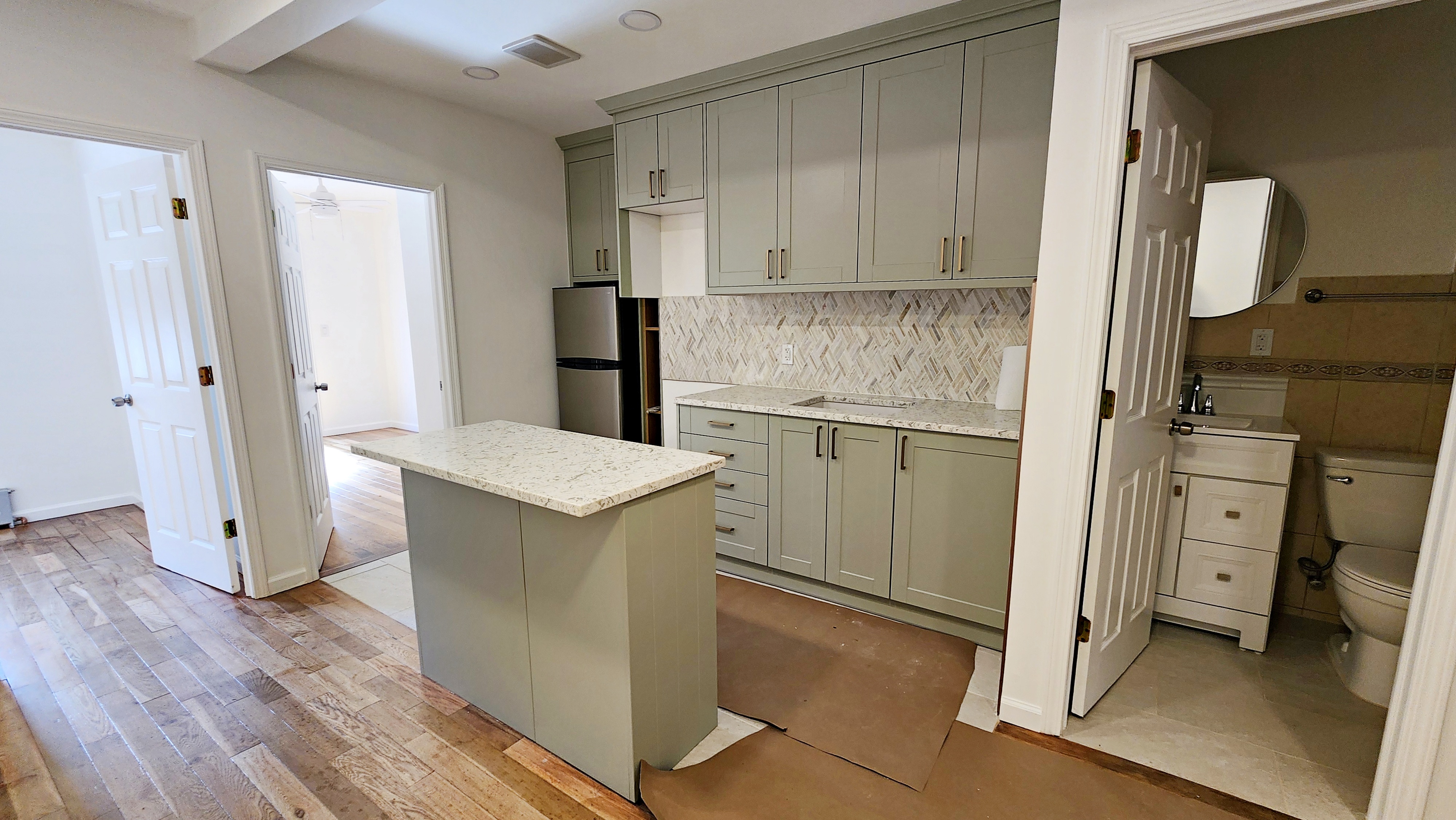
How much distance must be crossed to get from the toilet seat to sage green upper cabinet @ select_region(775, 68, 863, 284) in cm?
204

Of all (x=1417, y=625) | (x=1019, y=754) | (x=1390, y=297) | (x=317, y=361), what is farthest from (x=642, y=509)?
(x=317, y=361)

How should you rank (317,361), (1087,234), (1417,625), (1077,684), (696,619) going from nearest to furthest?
(1417,625) < (1087,234) < (696,619) < (1077,684) < (317,361)

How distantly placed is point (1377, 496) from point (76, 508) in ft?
22.9

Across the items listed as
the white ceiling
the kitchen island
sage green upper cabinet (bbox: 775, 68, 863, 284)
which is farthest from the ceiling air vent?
the kitchen island

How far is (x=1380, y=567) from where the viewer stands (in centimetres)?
201

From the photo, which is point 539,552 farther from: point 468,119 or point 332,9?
Answer: point 468,119

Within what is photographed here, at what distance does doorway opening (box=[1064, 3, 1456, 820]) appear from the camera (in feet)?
6.16

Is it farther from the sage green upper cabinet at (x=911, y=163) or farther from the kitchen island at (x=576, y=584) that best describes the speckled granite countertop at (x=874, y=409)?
the kitchen island at (x=576, y=584)

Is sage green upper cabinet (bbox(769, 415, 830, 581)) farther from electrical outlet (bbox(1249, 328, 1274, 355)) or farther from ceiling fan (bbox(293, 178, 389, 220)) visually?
ceiling fan (bbox(293, 178, 389, 220))

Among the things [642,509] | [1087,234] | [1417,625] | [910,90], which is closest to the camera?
[1417,625]

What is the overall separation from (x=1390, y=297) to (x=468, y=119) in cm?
439

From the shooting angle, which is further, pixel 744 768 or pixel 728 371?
pixel 728 371

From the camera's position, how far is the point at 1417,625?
4.68 ft

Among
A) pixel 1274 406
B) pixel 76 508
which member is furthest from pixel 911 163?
pixel 76 508
